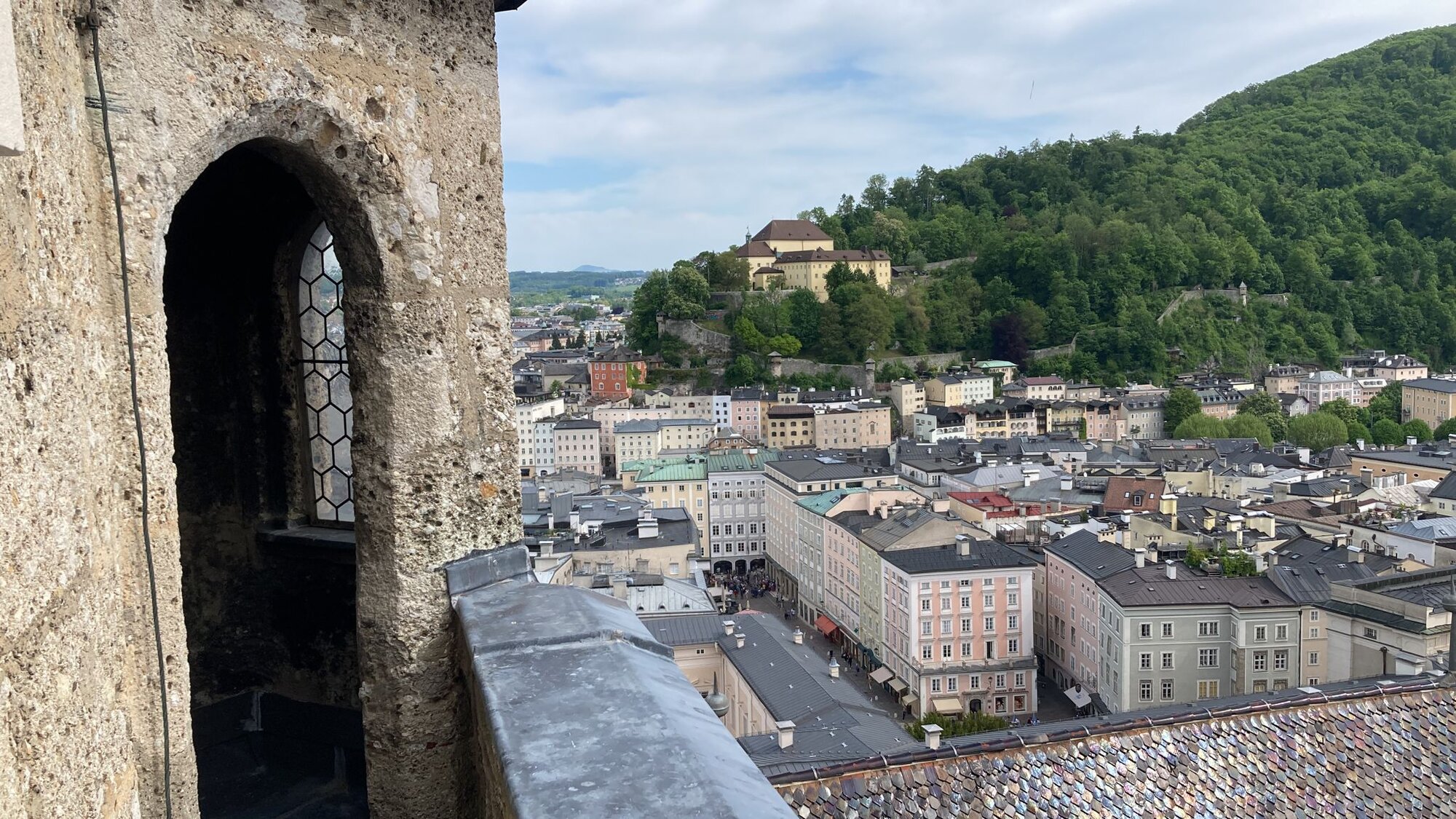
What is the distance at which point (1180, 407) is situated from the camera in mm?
74750

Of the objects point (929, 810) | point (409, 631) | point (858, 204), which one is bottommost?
point (929, 810)

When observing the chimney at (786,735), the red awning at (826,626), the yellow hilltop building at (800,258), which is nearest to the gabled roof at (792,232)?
the yellow hilltop building at (800,258)

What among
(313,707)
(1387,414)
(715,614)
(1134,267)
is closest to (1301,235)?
(1134,267)

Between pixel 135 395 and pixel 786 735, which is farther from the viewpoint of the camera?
pixel 786 735

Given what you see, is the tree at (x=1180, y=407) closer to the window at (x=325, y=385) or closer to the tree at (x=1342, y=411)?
the tree at (x=1342, y=411)

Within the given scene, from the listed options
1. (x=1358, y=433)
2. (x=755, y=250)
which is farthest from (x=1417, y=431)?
(x=755, y=250)

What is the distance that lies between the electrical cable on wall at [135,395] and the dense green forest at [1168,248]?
8337 cm

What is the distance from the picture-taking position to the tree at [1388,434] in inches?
2726

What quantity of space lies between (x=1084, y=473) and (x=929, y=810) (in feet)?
138

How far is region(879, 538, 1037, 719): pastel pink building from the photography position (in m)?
35.3

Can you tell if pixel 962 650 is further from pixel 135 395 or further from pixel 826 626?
pixel 135 395

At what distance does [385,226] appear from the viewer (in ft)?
11.8

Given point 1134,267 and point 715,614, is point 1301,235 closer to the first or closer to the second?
point 1134,267

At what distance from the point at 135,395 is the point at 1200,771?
49.5 ft
